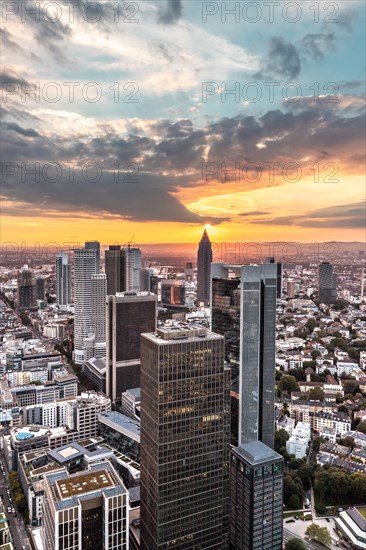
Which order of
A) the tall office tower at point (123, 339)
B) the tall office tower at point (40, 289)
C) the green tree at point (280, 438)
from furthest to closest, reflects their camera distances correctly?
the tall office tower at point (40, 289), the tall office tower at point (123, 339), the green tree at point (280, 438)

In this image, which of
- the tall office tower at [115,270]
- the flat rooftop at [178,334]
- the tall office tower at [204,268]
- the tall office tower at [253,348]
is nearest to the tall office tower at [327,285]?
the tall office tower at [204,268]

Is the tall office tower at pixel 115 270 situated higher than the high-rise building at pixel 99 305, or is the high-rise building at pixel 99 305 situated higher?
the tall office tower at pixel 115 270

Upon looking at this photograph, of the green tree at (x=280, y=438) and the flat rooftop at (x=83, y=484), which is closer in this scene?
the flat rooftop at (x=83, y=484)

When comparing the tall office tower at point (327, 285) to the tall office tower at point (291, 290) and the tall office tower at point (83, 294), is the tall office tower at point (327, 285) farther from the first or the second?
the tall office tower at point (83, 294)

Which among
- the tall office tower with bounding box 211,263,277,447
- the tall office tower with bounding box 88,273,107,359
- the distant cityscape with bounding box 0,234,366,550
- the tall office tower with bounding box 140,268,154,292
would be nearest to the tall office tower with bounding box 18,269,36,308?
the tall office tower with bounding box 140,268,154,292

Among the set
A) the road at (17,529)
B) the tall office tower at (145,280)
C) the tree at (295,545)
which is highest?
the tall office tower at (145,280)

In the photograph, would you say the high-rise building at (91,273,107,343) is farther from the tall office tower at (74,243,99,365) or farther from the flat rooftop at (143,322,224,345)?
the flat rooftop at (143,322,224,345)
